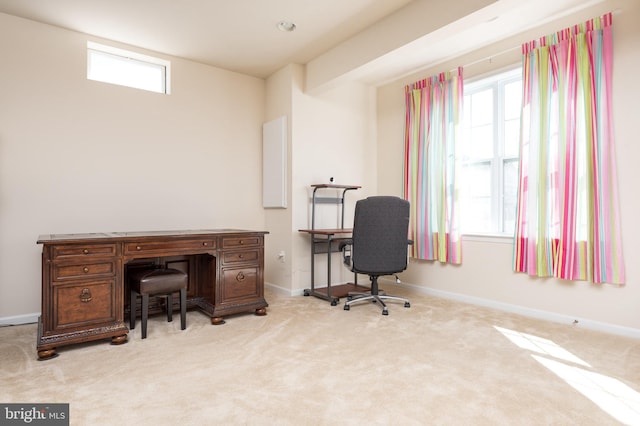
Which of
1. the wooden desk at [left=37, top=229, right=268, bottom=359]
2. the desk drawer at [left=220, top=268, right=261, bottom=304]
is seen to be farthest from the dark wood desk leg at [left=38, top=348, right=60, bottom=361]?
the desk drawer at [left=220, top=268, right=261, bottom=304]

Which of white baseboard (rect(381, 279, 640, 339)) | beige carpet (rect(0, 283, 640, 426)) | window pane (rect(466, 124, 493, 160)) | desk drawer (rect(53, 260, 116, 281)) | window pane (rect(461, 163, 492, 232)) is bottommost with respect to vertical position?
beige carpet (rect(0, 283, 640, 426))

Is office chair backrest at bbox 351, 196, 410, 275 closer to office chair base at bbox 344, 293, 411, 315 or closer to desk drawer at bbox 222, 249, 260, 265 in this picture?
office chair base at bbox 344, 293, 411, 315

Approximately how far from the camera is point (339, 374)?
2.12m

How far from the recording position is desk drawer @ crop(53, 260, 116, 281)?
2.47 metres

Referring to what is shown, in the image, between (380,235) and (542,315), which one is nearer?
(542,315)

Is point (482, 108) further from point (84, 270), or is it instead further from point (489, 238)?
point (84, 270)

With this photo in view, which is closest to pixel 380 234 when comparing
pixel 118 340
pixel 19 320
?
pixel 118 340

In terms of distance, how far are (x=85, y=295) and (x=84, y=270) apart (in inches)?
7.1

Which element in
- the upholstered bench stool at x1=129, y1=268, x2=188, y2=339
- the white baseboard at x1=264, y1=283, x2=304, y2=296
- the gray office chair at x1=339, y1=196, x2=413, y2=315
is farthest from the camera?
the white baseboard at x1=264, y1=283, x2=304, y2=296

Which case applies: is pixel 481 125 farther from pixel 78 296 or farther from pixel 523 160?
pixel 78 296

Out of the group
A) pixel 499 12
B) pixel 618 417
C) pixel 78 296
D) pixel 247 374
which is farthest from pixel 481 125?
pixel 78 296

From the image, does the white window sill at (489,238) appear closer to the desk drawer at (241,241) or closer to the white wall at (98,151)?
the desk drawer at (241,241)

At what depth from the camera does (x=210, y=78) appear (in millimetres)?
4258

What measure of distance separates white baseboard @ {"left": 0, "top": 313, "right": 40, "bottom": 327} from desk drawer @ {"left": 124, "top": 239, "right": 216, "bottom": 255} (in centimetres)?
136
